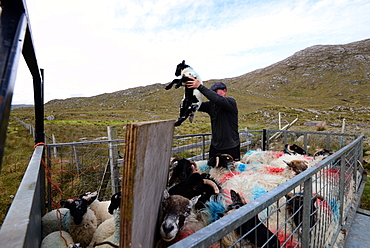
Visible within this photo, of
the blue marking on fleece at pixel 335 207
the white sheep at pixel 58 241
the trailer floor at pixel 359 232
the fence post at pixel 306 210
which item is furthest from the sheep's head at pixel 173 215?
the trailer floor at pixel 359 232

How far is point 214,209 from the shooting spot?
2068mm

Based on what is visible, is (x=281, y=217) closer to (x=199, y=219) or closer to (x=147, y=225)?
(x=199, y=219)

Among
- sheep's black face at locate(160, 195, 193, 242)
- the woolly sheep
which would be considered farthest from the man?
the woolly sheep

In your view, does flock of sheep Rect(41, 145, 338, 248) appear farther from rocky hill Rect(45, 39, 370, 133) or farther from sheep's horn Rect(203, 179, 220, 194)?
rocky hill Rect(45, 39, 370, 133)

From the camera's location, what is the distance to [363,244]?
291 centimetres

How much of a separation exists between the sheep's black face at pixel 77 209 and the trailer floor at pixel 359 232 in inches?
136

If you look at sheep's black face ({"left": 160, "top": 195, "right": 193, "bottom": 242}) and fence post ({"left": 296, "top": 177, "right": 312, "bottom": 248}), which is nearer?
sheep's black face ({"left": 160, "top": 195, "right": 193, "bottom": 242})

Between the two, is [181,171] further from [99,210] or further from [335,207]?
[335,207]

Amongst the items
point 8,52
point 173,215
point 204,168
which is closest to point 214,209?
point 173,215

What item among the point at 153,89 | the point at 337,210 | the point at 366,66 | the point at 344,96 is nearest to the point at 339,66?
the point at 366,66

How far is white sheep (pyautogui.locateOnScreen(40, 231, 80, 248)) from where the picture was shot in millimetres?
2189

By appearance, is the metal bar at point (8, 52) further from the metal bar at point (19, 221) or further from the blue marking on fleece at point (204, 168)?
the blue marking on fleece at point (204, 168)

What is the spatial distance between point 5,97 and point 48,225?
2620mm

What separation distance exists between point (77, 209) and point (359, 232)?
400cm
